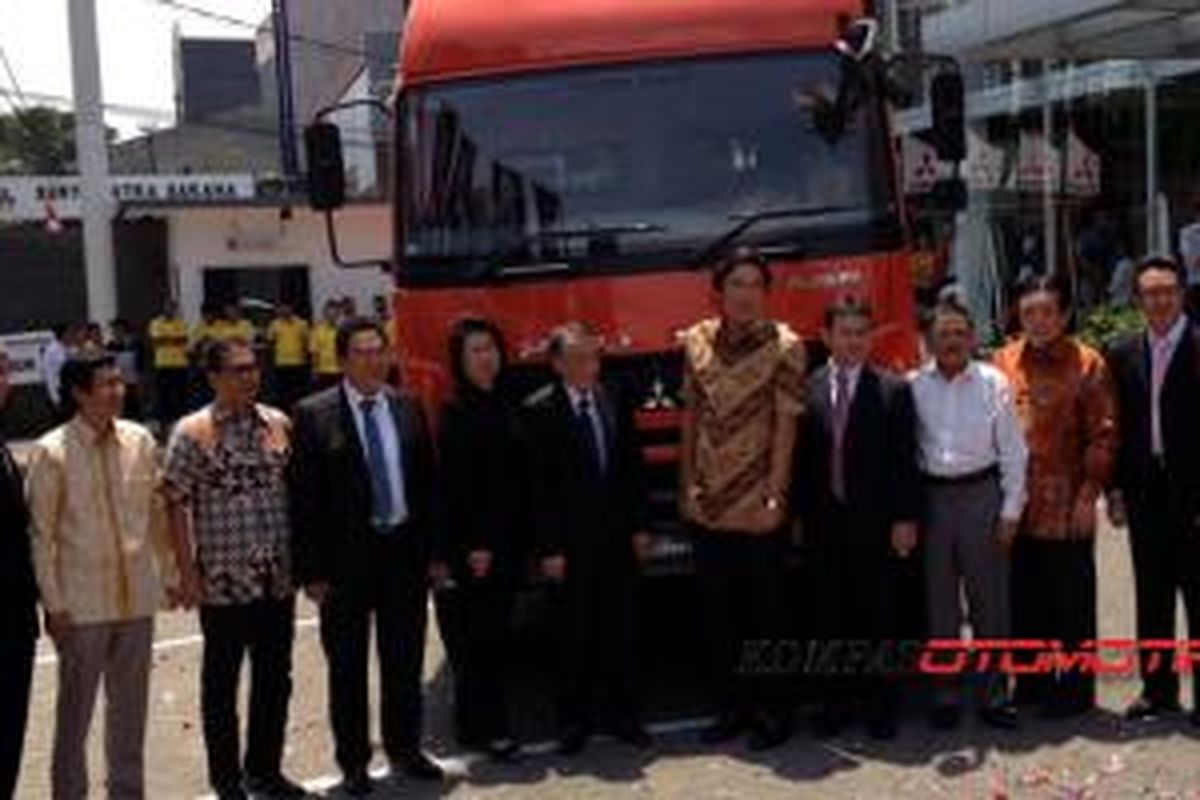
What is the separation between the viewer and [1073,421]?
7730 mm

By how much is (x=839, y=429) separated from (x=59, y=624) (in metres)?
3.10

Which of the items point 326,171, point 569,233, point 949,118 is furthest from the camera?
point 326,171

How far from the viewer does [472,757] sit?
7766mm

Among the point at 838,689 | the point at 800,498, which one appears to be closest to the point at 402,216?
the point at 800,498

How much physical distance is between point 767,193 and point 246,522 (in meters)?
2.79

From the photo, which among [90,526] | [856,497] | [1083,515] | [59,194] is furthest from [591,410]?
[59,194]

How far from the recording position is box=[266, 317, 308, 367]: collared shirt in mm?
23859

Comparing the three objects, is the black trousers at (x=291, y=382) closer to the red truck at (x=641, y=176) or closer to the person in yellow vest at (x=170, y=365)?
the person in yellow vest at (x=170, y=365)

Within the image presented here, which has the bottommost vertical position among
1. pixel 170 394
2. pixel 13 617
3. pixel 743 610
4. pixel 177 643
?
pixel 177 643

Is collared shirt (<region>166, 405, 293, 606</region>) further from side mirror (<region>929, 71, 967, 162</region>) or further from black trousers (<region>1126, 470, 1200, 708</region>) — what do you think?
side mirror (<region>929, 71, 967, 162</region>)

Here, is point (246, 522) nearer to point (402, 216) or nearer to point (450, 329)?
point (450, 329)

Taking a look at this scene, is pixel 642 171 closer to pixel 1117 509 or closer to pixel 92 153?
pixel 1117 509

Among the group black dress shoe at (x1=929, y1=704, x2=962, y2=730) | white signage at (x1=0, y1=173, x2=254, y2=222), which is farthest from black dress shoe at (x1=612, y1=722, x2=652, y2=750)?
white signage at (x1=0, y1=173, x2=254, y2=222)

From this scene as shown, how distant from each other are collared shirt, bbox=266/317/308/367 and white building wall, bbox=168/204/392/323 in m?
6.10
